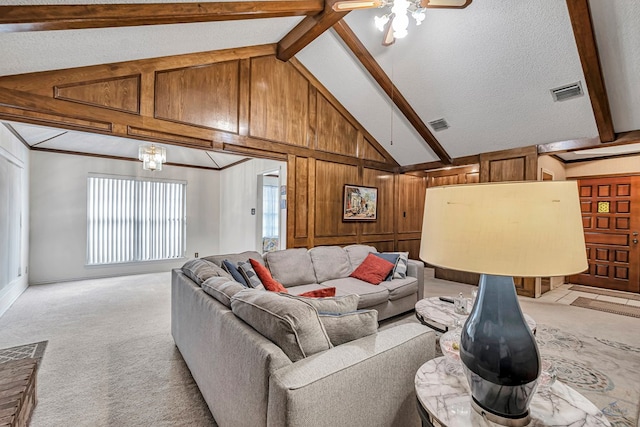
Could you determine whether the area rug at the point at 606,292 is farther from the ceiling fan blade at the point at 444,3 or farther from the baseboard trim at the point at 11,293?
the baseboard trim at the point at 11,293

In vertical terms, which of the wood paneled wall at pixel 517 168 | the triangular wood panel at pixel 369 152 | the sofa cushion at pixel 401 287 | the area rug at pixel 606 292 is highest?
the triangular wood panel at pixel 369 152

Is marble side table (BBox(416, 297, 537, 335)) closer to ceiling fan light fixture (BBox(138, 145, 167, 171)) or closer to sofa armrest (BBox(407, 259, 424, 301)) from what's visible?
sofa armrest (BBox(407, 259, 424, 301))

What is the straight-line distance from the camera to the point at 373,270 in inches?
141

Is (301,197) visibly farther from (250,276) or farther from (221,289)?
(221,289)

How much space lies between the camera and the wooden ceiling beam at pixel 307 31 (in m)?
3.28

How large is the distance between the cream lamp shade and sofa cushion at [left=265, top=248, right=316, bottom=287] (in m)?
2.63

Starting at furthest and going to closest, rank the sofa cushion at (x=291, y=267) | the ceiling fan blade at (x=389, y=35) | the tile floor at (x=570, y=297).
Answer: the tile floor at (x=570, y=297) → the sofa cushion at (x=291, y=267) → the ceiling fan blade at (x=389, y=35)

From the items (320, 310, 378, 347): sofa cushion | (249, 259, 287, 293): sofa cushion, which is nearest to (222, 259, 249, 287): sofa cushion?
(249, 259, 287, 293): sofa cushion

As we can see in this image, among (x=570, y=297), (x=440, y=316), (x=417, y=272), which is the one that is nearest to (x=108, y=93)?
(x=440, y=316)

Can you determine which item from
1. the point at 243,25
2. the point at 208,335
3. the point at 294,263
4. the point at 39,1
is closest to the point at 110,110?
the point at 39,1

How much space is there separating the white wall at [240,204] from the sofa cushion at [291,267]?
2.36 m

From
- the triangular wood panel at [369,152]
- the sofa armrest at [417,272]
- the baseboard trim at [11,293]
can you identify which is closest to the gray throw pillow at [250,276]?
the sofa armrest at [417,272]

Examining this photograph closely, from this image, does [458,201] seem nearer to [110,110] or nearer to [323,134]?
[110,110]

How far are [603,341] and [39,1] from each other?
5.71 m
